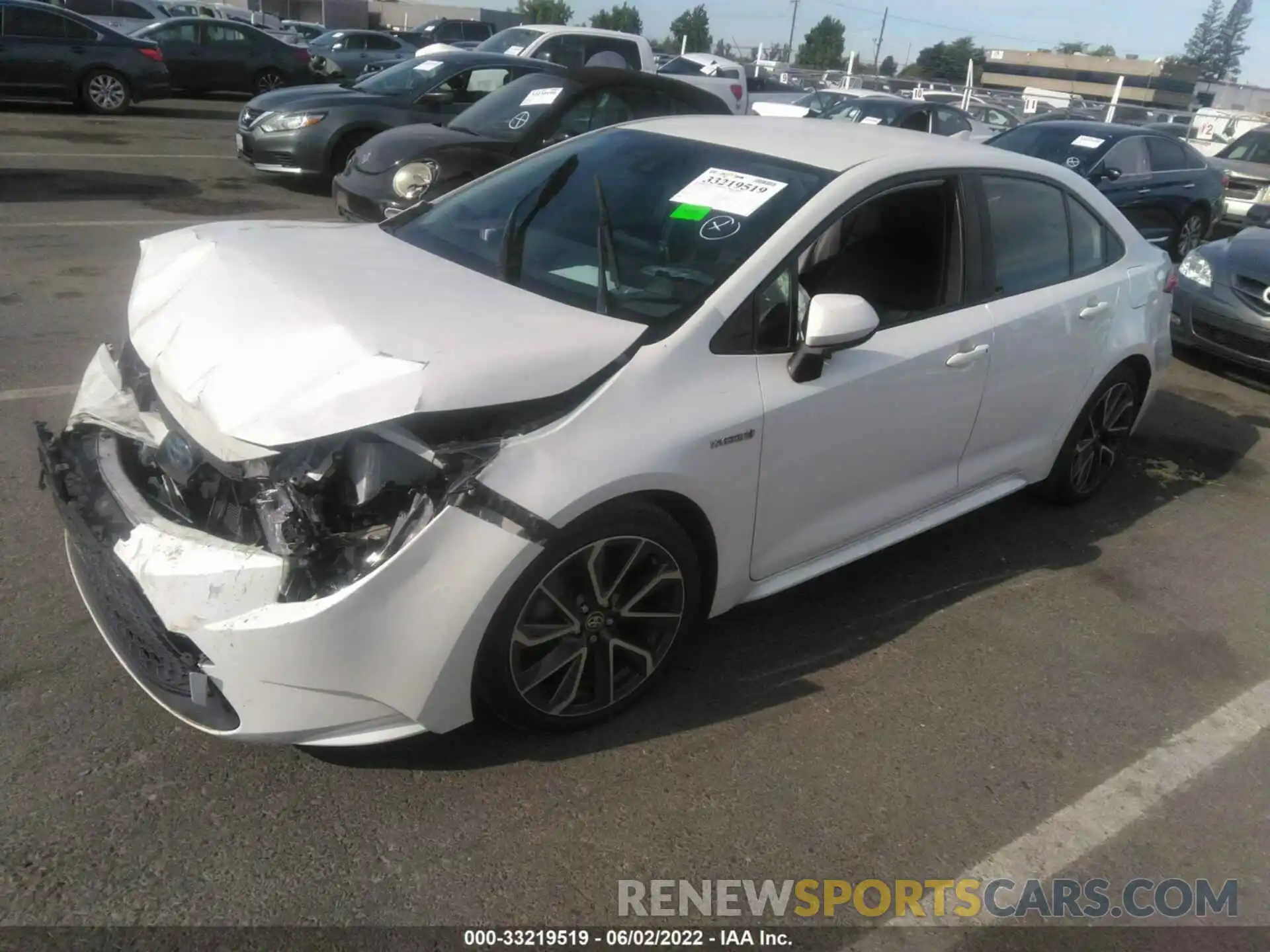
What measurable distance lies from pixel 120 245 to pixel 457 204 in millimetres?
5159

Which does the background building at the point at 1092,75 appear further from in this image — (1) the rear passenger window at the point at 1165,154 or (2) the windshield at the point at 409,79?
(2) the windshield at the point at 409,79

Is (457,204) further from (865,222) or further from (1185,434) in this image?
(1185,434)

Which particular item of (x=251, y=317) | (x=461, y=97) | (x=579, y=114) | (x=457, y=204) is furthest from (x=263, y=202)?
(x=251, y=317)

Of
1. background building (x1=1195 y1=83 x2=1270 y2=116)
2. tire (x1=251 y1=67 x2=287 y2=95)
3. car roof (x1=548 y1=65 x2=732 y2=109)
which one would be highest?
car roof (x1=548 y1=65 x2=732 y2=109)

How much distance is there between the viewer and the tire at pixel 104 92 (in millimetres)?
15453

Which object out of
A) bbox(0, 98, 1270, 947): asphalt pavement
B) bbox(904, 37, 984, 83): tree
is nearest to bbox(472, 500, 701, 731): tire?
bbox(0, 98, 1270, 947): asphalt pavement

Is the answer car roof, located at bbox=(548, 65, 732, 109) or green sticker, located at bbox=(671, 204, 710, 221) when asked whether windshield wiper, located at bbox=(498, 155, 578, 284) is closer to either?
green sticker, located at bbox=(671, 204, 710, 221)

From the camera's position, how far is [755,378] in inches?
122

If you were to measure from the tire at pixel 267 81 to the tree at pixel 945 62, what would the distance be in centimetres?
7093

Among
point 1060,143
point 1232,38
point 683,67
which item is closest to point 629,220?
point 1060,143

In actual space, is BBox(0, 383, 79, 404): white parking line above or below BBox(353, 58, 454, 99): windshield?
below

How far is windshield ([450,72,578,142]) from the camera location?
8.81 m

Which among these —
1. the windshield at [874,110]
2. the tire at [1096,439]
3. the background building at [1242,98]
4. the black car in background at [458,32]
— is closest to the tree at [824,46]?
the background building at [1242,98]

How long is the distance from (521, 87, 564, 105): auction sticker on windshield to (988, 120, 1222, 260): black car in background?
4976 mm
